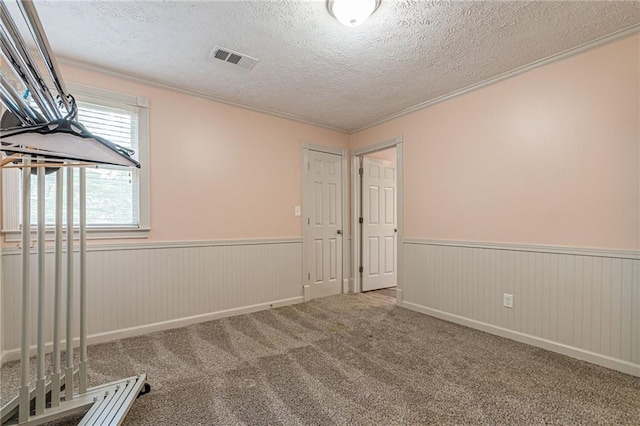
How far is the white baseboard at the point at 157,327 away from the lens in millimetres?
2386

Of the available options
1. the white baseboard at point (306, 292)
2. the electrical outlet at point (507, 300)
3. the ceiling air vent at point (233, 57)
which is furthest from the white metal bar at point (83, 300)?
the electrical outlet at point (507, 300)

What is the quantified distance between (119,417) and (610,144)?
3.53m

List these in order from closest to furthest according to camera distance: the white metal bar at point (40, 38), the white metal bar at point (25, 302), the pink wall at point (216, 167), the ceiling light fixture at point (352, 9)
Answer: the white metal bar at point (40, 38), the white metal bar at point (25, 302), the ceiling light fixture at point (352, 9), the pink wall at point (216, 167)

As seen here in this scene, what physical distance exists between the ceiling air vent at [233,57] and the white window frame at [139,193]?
977 mm

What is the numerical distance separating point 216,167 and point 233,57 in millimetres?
1216

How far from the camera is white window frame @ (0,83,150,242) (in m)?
2.35

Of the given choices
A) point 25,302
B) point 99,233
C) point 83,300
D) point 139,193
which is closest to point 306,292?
point 139,193

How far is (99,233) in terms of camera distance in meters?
2.67

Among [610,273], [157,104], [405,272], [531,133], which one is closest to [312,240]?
[405,272]

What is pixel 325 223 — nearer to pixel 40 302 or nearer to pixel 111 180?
pixel 111 180

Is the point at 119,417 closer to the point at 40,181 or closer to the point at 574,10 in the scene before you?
the point at 40,181

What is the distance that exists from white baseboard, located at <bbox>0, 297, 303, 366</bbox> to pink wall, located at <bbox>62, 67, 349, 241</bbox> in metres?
0.81

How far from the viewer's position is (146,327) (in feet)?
9.43

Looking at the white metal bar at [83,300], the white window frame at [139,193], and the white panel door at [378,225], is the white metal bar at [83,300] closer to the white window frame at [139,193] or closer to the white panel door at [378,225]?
the white window frame at [139,193]
